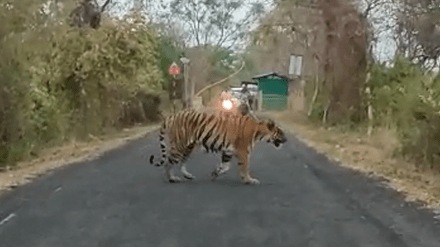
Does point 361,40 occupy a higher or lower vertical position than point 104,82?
higher

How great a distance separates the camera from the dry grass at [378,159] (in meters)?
13.7

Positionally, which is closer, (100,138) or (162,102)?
(100,138)

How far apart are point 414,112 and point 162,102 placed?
2813 centimetres

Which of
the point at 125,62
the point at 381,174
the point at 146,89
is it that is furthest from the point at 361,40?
the point at 381,174

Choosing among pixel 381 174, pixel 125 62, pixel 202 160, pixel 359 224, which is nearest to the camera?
pixel 359 224

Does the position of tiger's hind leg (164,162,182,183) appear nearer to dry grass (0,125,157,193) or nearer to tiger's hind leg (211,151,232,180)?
tiger's hind leg (211,151,232,180)

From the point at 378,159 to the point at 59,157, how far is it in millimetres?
7019

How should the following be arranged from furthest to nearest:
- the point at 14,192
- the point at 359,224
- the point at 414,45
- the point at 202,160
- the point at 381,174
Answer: the point at 414,45 → the point at 202,160 → the point at 381,174 → the point at 14,192 → the point at 359,224

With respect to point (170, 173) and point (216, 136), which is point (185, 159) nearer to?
point (170, 173)

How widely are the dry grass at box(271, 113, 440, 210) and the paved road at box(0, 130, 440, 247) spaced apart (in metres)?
0.50

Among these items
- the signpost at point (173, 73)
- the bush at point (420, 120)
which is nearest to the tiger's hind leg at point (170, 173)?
the bush at point (420, 120)

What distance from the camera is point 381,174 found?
648 inches

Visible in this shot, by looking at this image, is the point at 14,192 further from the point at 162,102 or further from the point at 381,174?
the point at 162,102

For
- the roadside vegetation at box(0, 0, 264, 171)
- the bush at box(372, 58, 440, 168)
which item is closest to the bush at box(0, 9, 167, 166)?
the roadside vegetation at box(0, 0, 264, 171)
